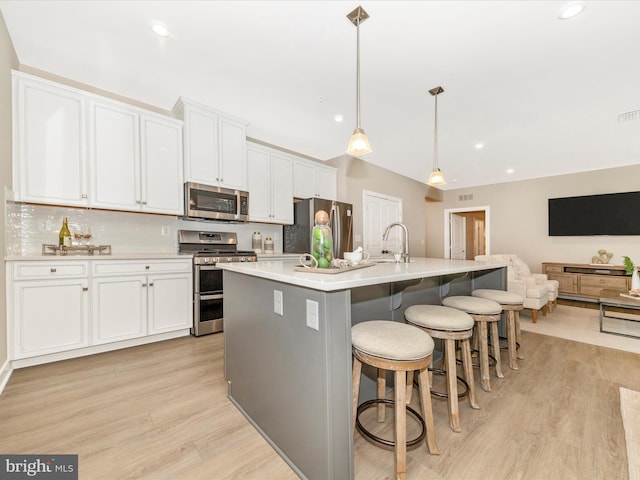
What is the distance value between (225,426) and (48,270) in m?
2.03

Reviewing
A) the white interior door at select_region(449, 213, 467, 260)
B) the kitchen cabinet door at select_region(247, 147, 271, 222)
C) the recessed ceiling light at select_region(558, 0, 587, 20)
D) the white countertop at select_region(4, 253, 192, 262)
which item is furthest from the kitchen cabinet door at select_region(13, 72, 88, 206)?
the white interior door at select_region(449, 213, 467, 260)

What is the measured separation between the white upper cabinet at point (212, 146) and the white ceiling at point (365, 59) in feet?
0.51

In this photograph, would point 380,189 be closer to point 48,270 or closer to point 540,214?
point 540,214

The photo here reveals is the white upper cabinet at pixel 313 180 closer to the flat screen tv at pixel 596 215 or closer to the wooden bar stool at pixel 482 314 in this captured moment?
the wooden bar stool at pixel 482 314

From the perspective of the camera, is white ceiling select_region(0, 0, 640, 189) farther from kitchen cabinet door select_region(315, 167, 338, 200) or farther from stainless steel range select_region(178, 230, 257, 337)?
stainless steel range select_region(178, 230, 257, 337)

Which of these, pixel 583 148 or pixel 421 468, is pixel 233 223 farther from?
pixel 583 148

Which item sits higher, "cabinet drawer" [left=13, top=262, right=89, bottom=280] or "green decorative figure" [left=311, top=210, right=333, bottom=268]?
"green decorative figure" [left=311, top=210, right=333, bottom=268]

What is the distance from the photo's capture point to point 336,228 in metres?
4.58

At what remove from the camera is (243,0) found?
6.11 feet

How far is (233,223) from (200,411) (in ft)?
8.52

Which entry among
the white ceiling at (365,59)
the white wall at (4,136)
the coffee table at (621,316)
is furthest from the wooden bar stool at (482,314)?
the white wall at (4,136)

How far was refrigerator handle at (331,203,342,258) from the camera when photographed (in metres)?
4.52

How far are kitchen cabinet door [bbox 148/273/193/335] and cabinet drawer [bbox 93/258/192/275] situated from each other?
0.07m

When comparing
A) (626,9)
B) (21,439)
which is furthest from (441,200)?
(21,439)
